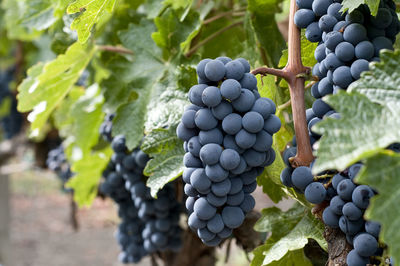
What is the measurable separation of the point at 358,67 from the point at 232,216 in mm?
301

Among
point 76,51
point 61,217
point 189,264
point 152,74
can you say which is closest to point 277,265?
point 152,74

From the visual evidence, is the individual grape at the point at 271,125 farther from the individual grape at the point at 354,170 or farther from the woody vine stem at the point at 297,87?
the individual grape at the point at 354,170

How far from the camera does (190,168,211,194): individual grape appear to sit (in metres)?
0.72

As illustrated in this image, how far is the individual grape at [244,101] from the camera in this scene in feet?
2.36

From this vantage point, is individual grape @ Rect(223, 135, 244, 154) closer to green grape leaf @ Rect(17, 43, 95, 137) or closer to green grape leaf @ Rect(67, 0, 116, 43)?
green grape leaf @ Rect(67, 0, 116, 43)

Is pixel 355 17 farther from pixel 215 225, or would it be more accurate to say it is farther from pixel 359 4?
pixel 215 225

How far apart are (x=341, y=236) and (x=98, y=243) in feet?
22.9

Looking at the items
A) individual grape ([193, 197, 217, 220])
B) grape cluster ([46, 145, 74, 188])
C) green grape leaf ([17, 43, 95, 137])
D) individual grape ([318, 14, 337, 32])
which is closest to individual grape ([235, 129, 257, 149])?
individual grape ([193, 197, 217, 220])

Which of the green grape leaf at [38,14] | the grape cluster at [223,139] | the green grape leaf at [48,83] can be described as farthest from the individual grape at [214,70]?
the green grape leaf at [38,14]

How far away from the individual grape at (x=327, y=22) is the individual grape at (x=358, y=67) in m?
0.09

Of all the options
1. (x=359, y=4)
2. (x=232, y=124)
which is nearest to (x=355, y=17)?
(x=359, y=4)

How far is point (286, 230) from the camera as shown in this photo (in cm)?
93

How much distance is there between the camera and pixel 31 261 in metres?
6.37

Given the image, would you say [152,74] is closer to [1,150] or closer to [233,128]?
[233,128]
